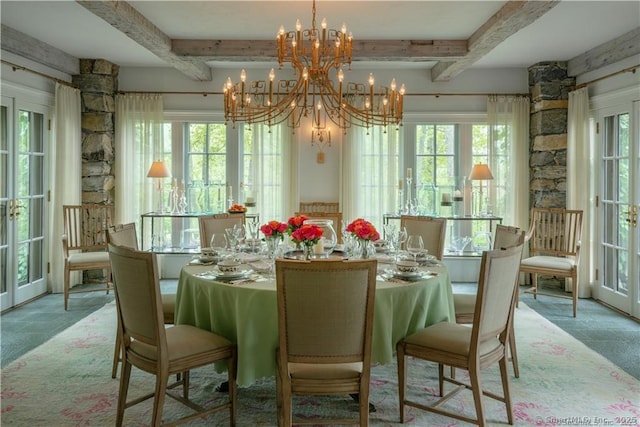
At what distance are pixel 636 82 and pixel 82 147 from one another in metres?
5.90

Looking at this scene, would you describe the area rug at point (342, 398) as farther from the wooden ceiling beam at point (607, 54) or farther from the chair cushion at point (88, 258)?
the wooden ceiling beam at point (607, 54)

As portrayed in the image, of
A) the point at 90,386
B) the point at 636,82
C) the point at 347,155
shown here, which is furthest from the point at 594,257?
the point at 90,386

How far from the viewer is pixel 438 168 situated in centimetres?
632

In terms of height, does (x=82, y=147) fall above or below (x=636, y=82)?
below

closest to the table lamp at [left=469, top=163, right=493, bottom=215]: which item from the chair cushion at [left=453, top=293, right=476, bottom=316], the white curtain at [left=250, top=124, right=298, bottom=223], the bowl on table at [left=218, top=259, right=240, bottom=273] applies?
the white curtain at [left=250, top=124, right=298, bottom=223]

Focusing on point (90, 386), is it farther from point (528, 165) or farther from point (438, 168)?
point (528, 165)

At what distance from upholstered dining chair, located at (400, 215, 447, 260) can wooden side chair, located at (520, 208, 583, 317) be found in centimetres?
144

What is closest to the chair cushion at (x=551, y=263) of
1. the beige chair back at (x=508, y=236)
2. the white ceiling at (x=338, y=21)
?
the beige chair back at (x=508, y=236)

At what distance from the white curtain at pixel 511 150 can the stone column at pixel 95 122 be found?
4574 millimetres

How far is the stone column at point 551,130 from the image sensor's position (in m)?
5.79

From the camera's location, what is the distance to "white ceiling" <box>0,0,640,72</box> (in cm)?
396

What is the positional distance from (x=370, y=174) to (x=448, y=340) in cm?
378

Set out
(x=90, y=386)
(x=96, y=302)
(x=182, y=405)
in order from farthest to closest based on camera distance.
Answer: (x=96, y=302)
(x=90, y=386)
(x=182, y=405)

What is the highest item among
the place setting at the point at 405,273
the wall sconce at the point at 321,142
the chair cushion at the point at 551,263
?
the wall sconce at the point at 321,142
